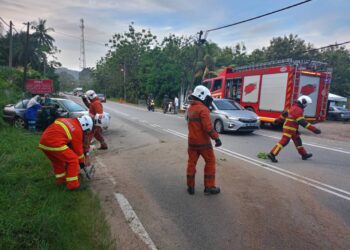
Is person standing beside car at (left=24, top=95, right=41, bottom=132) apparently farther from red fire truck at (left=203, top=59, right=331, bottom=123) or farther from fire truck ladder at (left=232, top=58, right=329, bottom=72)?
fire truck ladder at (left=232, top=58, right=329, bottom=72)

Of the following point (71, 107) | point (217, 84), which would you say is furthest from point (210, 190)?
point (217, 84)

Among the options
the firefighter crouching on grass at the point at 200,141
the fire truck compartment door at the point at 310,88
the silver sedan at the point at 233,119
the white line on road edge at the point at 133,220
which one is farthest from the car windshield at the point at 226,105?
the white line on road edge at the point at 133,220

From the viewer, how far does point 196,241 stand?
349 centimetres

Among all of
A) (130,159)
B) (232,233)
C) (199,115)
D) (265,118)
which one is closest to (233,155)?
(130,159)

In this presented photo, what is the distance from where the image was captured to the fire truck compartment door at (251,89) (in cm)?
1614

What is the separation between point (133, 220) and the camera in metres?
4.00

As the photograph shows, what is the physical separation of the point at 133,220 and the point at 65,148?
169 cm

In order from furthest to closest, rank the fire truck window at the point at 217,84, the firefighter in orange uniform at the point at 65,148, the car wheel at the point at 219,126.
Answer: the fire truck window at the point at 217,84, the car wheel at the point at 219,126, the firefighter in orange uniform at the point at 65,148

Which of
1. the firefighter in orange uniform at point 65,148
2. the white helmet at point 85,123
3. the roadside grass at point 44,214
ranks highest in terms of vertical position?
the white helmet at point 85,123

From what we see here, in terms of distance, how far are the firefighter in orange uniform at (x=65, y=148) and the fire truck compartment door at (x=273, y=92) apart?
1164 cm

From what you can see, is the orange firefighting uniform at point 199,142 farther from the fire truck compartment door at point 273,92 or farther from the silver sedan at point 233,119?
the fire truck compartment door at point 273,92

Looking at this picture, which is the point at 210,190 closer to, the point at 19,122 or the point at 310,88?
the point at 19,122

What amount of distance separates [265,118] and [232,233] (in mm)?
12485

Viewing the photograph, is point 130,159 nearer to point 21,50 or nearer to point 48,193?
point 48,193
